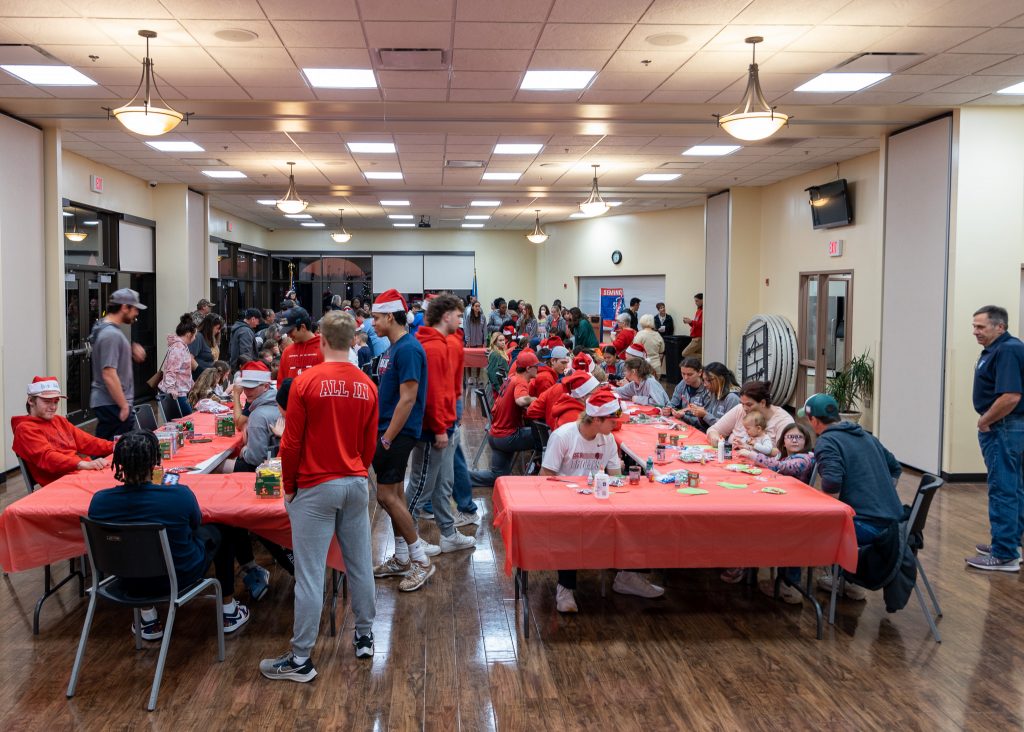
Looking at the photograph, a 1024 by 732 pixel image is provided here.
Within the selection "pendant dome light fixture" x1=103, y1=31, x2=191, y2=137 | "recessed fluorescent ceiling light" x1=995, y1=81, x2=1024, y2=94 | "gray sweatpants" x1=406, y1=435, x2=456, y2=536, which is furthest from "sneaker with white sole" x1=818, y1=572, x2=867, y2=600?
"pendant dome light fixture" x1=103, y1=31, x2=191, y2=137

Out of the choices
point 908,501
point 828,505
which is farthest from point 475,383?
point 828,505

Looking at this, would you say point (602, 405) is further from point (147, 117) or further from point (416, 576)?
point (147, 117)

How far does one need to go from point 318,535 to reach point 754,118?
4224 millimetres

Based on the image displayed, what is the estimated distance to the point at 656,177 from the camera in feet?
43.3

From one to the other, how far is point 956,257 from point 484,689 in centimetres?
648

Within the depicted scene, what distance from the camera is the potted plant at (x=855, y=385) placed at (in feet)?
32.4

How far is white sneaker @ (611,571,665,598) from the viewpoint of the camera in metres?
4.95

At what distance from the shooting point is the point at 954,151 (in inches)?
312

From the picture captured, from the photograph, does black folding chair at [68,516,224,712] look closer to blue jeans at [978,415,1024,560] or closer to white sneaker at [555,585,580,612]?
white sneaker at [555,585,580,612]

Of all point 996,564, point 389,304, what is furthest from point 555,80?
point 996,564

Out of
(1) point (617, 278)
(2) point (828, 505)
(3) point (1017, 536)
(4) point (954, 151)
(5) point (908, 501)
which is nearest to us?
(2) point (828, 505)

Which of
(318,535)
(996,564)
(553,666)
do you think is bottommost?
(553,666)

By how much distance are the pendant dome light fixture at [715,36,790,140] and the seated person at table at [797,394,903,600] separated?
2479mm

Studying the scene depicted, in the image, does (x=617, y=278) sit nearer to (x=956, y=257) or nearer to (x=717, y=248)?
(x=717, y=248)
